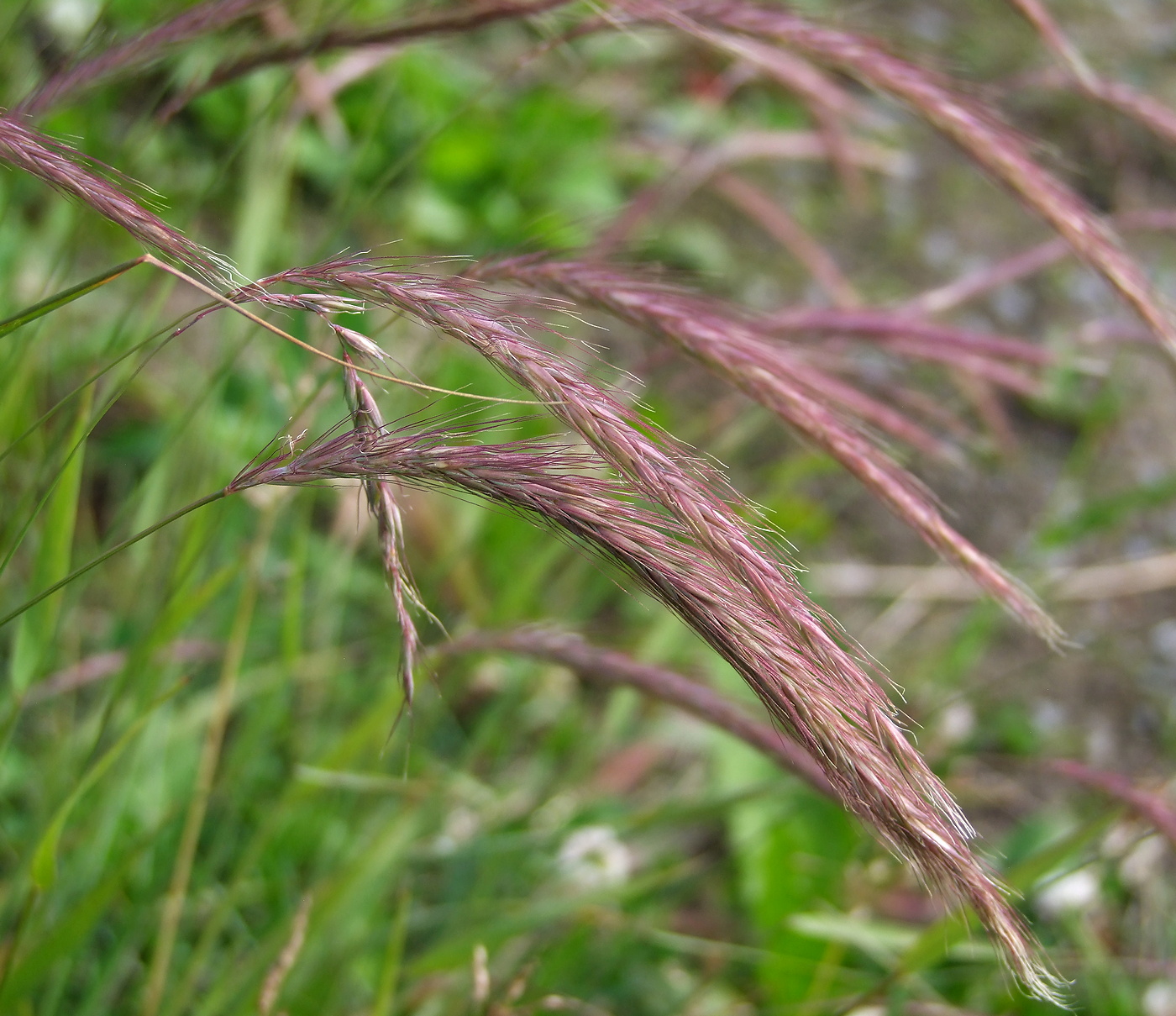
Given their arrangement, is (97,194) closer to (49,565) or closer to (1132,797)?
(49,565)

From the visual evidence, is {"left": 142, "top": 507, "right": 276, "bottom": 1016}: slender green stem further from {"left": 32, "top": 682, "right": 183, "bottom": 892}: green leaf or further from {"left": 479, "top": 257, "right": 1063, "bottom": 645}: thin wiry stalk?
{"left": 479, "top": 257, "right": 1063, "bottom": 645}: thin wiry stalk

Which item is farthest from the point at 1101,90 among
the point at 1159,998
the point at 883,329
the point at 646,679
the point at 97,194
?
the point at 1159,998

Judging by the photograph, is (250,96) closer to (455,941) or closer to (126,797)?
(126,797)

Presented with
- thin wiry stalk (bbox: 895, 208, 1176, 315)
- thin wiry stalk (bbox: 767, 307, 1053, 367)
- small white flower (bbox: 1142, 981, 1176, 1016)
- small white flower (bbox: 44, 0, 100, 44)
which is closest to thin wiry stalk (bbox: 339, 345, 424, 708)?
thin wiry stalk (bbox: 767, 307, 1053, 367)

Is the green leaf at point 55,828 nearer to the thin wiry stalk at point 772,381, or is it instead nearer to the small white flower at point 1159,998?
the thin wiry stalk at point 772,381

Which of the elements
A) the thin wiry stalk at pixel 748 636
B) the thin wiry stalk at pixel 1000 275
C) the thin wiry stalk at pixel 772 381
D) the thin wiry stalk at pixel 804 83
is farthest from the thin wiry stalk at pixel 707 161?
the thin wiry stalk at pixel 748 636
